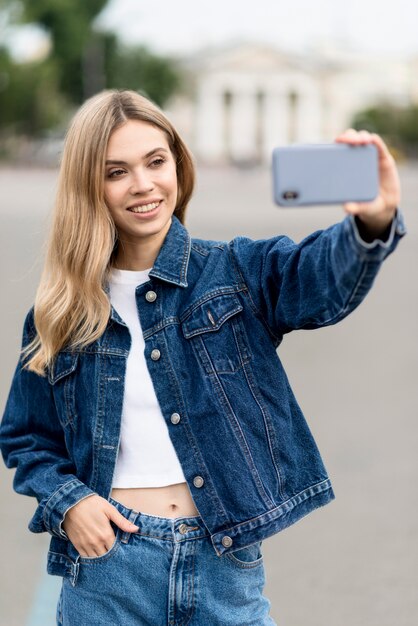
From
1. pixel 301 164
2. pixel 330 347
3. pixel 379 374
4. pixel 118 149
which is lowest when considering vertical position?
pixel 301 164

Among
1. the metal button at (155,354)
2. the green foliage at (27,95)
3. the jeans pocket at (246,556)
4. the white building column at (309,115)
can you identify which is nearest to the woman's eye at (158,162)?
the metal button at (155,354)

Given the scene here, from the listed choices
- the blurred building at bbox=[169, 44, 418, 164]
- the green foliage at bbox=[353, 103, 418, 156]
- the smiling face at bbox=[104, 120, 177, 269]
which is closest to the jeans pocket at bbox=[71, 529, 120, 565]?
the smiling face at bbox=[104, 120, 177, 269]

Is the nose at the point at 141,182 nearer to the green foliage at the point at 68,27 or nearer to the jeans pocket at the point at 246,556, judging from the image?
the jeans pocket at the point at 246,556

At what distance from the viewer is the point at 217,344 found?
7.05ft

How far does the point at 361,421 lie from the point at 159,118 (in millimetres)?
4115

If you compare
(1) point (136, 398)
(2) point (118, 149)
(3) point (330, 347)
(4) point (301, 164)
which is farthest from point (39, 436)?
(3) point (330, 347)

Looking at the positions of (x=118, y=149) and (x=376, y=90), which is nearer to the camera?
(x=118, y=149)

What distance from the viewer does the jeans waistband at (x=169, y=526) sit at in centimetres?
216

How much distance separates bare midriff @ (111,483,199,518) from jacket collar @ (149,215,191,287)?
16.2 inches

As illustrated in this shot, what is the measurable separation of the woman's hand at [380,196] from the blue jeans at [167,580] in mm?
732

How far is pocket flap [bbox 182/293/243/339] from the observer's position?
2.15m

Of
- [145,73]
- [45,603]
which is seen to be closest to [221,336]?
[45,603]

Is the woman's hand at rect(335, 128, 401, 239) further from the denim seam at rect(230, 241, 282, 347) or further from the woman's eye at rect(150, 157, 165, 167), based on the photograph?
the woman's eye at rect(150, 157, 165, 167)

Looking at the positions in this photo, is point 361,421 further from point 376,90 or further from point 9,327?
point 376,90
